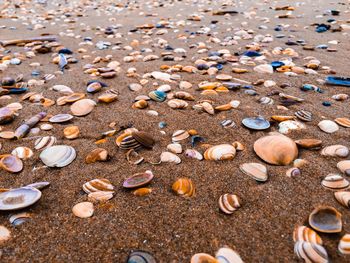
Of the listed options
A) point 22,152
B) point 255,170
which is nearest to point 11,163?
point 22,152

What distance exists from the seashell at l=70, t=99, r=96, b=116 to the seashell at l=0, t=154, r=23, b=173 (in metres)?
0.70

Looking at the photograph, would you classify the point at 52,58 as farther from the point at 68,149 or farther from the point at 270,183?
the point at 270,183

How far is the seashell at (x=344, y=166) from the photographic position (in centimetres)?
172

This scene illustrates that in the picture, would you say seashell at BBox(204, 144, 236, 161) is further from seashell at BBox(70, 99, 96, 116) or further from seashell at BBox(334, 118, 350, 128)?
seashell at BBox(70, 99, 96, 116)

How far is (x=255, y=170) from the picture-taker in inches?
69.2

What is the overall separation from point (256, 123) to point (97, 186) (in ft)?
4.17

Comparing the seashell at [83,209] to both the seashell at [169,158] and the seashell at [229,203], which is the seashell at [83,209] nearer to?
the seashell at [169,158]

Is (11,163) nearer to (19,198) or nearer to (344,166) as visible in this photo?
(19,198)

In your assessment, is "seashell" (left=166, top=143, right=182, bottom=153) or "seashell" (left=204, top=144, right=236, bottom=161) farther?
"seashell" (left=166, top=143, right=182, bottom=153)

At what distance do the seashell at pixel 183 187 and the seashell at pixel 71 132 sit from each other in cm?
92

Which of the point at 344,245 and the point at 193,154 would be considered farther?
the point at 193,154

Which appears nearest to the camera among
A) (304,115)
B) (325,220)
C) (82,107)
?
(325,220)

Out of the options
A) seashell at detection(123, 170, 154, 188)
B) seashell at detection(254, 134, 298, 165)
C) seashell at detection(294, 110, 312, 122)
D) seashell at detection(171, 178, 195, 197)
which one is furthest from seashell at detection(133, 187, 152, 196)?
seashell at detection(294, 110, 312, 122)

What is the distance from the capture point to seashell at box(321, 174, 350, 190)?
1611 mm
